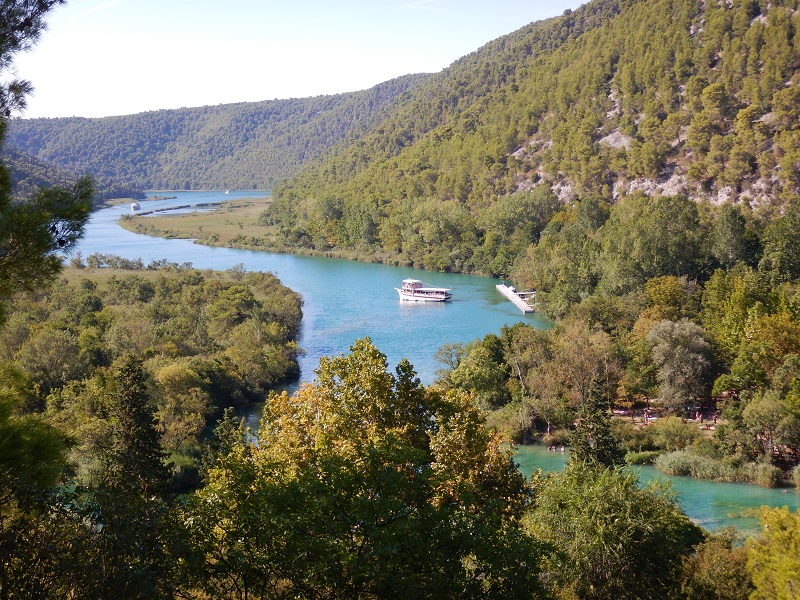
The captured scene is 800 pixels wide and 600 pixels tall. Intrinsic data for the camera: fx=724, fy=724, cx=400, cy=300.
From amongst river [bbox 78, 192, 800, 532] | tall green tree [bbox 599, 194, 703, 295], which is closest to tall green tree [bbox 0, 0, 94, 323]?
river [bbox 78, 192, 800, 532]

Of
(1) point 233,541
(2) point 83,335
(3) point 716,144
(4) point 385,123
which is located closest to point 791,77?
(3) point 716,144

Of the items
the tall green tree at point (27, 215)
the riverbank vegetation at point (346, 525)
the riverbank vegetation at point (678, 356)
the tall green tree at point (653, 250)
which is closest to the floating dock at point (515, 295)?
the riverbank vegetation at point (678, 356)

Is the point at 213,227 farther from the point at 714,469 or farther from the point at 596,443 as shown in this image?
the point at 596,443

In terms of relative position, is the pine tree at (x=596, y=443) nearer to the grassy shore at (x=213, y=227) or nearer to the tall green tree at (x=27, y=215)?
the tall green tree at (x=27, y=215)

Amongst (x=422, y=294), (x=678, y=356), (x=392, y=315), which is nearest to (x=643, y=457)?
(x=678, y=356)

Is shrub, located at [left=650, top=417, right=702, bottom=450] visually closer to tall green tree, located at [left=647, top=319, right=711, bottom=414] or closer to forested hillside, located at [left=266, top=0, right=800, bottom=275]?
tall green tree, located at [left=647, top=319, right=711, bottom=414]
